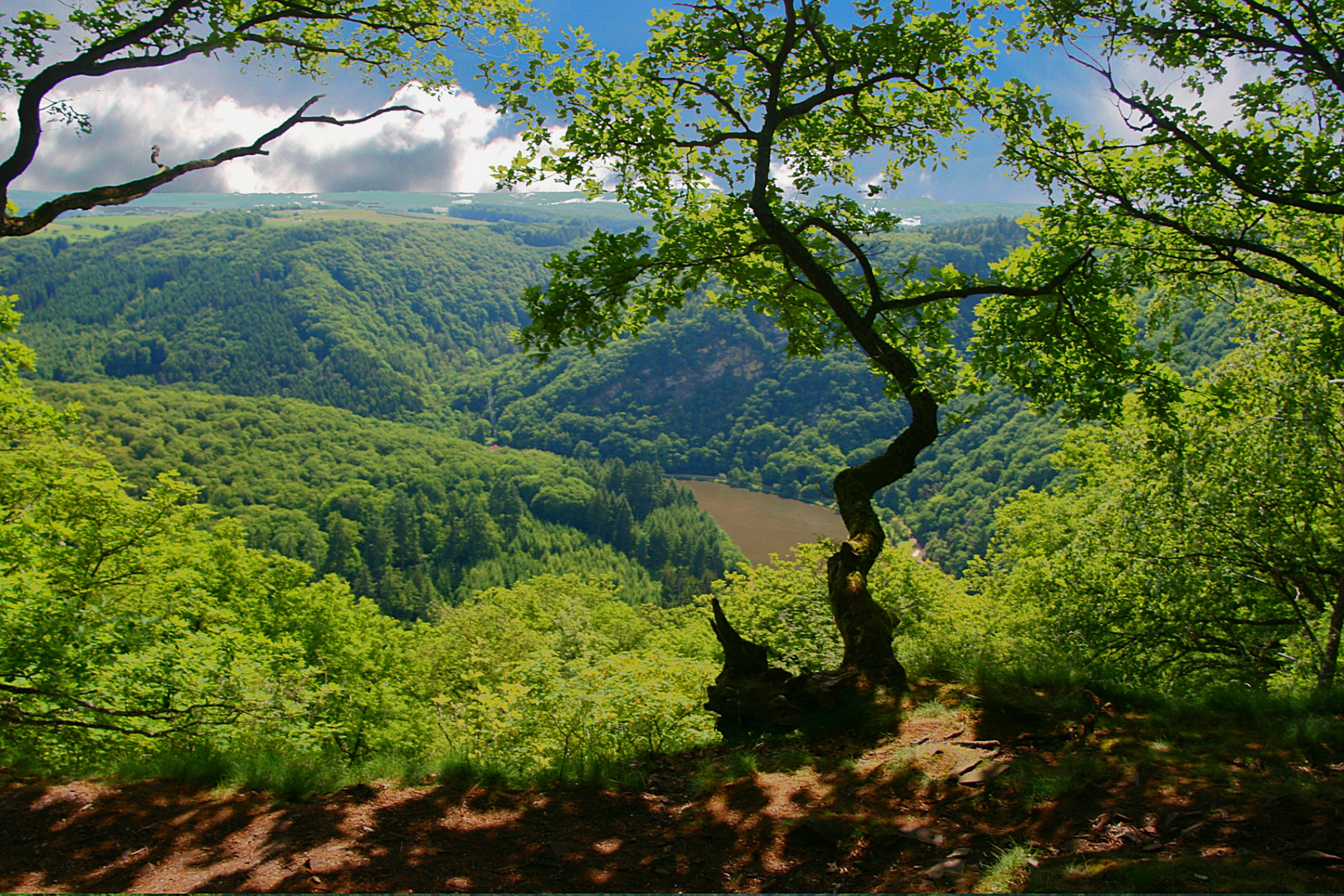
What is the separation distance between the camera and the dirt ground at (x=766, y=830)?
3.97 metres

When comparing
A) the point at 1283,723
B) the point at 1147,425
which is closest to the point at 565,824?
the point at 1283,723

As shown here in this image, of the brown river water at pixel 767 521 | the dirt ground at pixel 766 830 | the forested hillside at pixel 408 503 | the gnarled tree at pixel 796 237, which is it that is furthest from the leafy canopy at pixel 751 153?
the brown river water at pixel 767 521

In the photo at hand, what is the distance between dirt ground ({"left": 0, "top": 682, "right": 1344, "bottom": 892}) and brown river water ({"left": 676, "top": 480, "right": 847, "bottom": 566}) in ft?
394

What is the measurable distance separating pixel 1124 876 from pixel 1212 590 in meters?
11.5

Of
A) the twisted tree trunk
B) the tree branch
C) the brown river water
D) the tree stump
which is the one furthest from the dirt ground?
the brown river water

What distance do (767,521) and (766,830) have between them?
161 m

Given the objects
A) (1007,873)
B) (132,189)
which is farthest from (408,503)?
(1007,873)

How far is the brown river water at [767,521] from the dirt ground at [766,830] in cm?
12016

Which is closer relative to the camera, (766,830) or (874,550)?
(766,830)

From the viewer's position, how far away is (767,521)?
164 m

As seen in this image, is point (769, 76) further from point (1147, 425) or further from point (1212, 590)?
point (1212, 590)

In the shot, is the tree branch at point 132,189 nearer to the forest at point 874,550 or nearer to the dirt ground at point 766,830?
the forest at point 874,550

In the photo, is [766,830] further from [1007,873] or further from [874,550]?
[874,550]

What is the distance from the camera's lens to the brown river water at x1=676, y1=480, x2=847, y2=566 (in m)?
139
